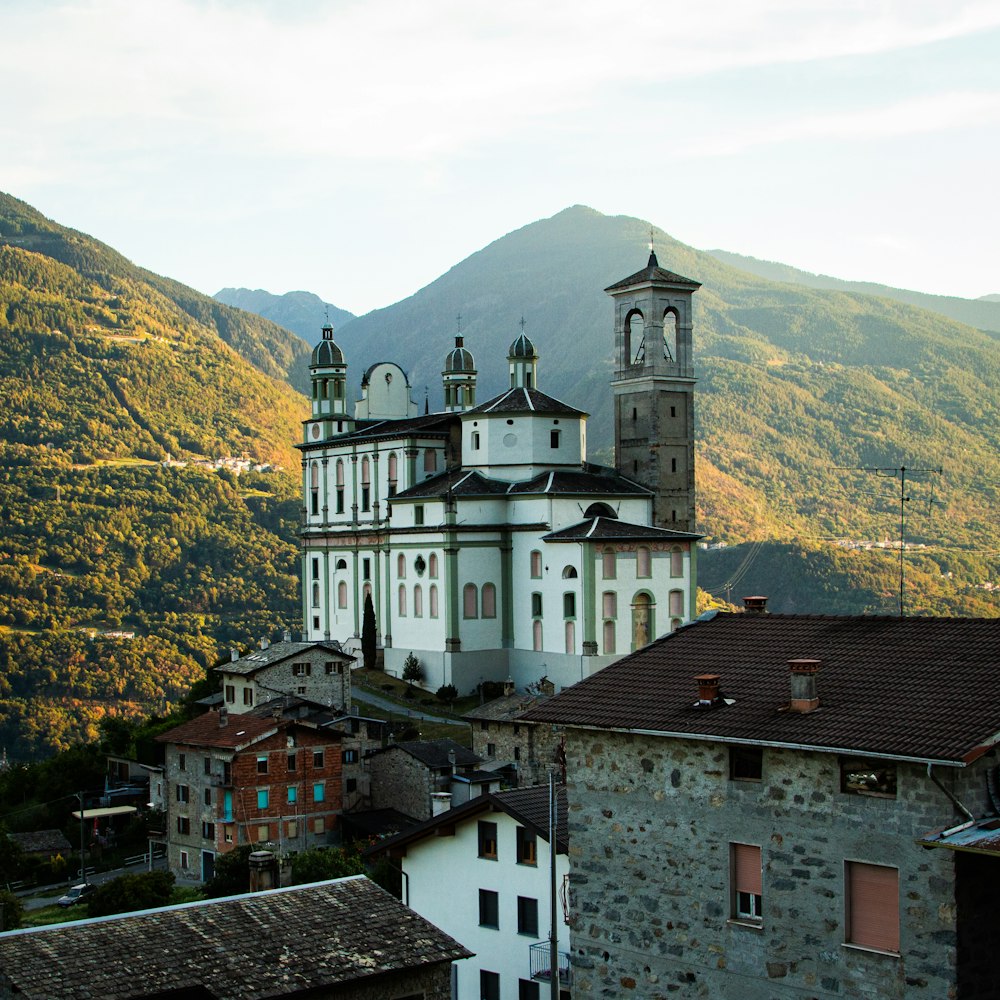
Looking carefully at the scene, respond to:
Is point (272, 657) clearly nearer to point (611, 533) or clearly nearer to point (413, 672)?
point (413, 672)

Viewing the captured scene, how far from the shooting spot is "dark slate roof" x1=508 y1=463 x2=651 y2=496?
6744cm

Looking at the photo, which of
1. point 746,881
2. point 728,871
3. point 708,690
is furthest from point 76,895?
point 746,881

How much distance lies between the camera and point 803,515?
177 meters

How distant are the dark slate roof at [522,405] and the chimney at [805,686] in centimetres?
5041

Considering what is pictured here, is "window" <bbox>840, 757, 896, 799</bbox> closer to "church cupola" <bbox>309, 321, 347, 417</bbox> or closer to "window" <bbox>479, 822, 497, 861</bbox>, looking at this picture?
"window" <bbox>479, 822, 497, 861</bbox>

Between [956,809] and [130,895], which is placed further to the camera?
[130,895]

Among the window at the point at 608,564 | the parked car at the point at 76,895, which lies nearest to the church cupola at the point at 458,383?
the window at the point at 608,564

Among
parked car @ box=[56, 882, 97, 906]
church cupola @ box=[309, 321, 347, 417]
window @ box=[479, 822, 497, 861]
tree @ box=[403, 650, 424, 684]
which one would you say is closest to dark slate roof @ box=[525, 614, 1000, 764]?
window @ box=[479, 822, 497, 861]

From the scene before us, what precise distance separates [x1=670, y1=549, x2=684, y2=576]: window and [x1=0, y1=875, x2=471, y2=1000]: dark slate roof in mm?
43267

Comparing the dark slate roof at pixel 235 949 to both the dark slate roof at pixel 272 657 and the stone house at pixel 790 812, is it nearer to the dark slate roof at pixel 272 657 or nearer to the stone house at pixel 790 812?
the stone house at pixel 790 812

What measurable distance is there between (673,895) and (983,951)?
4.05 metres

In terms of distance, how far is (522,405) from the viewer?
70.6 meters

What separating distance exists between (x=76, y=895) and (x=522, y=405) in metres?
27.2

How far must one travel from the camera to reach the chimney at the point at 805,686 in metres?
19.7
